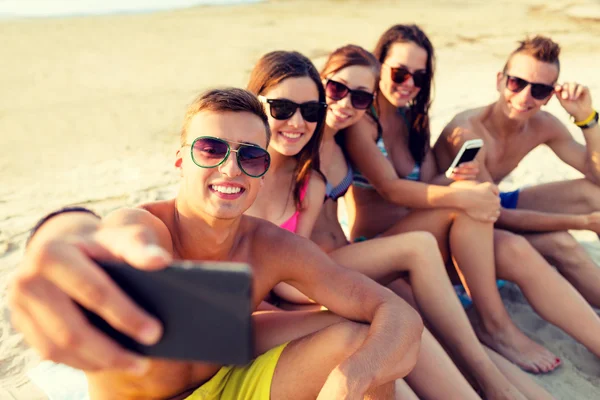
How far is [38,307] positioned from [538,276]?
2888 millimetres

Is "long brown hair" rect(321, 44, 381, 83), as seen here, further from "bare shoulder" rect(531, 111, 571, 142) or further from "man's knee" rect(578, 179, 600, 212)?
"man's knee" rect(578, 179, 600, 212)

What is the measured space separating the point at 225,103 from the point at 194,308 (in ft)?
3.93

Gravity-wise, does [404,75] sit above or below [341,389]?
above

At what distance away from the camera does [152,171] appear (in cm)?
676

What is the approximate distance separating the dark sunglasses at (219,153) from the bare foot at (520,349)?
199 centimetres

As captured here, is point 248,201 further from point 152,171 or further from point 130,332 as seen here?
point 152,171

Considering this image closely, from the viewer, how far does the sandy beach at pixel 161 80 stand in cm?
483


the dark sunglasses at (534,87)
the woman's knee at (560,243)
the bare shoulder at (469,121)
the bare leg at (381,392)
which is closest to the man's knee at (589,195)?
the woman's knee at (560,243)

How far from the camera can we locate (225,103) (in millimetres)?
2275

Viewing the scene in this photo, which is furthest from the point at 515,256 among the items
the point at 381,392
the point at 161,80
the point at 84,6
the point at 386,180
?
the point at 84,6

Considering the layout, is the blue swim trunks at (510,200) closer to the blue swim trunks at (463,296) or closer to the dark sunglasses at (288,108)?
the blue swim trunks at (463,296)

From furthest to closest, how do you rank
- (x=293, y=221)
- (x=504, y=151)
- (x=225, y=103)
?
(x=504, y=151) → (x=293, y=221) → (x=225, y=103)

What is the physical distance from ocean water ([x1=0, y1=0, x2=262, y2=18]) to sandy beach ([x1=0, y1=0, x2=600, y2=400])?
3.52 ft

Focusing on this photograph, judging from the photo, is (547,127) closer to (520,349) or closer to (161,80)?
(520,349)
